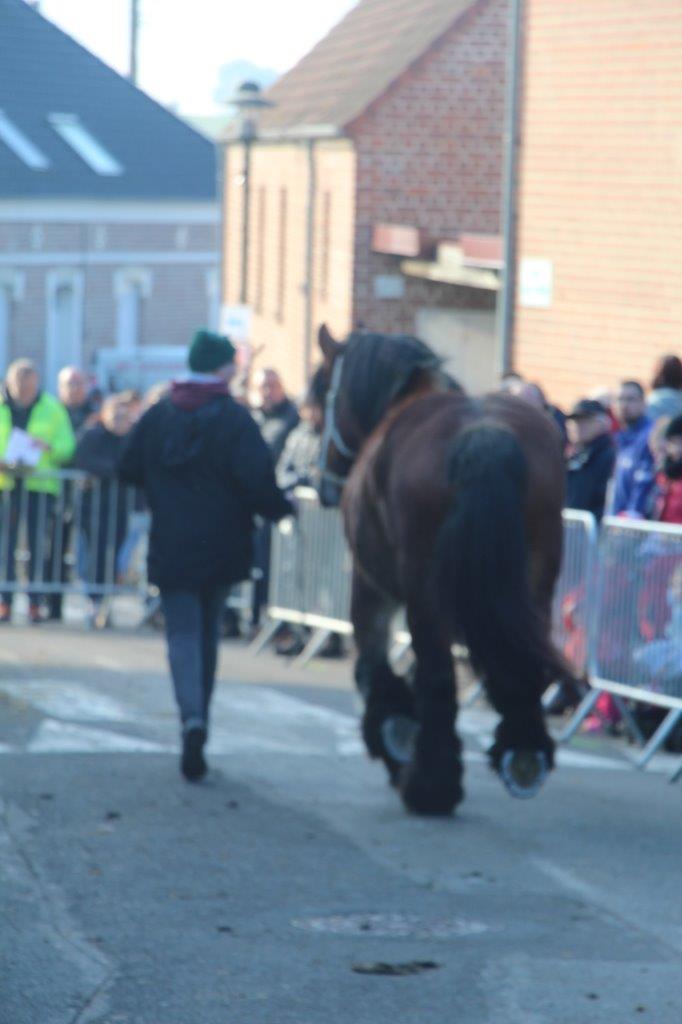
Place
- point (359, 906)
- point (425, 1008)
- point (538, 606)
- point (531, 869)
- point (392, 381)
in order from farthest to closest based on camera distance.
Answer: point (392, 381) < point (538, 606) < point (531, 869) < point (359, 906) < point (425, 1008)

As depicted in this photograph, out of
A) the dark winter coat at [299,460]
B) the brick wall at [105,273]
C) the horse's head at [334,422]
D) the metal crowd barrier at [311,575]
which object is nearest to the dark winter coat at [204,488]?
the horse's head at [334,422]

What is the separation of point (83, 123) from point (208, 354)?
11.2 metres

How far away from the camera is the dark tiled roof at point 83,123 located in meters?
8.02

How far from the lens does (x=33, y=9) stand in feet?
23.8

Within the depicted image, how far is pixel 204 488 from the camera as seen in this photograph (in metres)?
8.14

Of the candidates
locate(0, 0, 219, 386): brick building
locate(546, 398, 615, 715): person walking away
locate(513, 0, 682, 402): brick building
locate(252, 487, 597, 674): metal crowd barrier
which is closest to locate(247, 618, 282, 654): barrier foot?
locate(252, 487, 597, 674): metal crowd barrier

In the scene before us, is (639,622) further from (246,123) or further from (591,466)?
(246,123)

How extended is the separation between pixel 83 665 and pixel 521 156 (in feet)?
23.5

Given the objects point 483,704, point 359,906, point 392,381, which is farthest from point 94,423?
point 359,906

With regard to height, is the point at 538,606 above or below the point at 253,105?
below

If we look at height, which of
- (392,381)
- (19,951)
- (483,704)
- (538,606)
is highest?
(392,381)

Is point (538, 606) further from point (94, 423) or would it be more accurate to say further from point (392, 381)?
point (94, 423)

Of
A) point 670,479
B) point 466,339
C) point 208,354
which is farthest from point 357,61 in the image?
point 208,354

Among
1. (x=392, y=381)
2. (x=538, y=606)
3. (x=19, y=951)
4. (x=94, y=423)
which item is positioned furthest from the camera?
(x=94, y=423)
